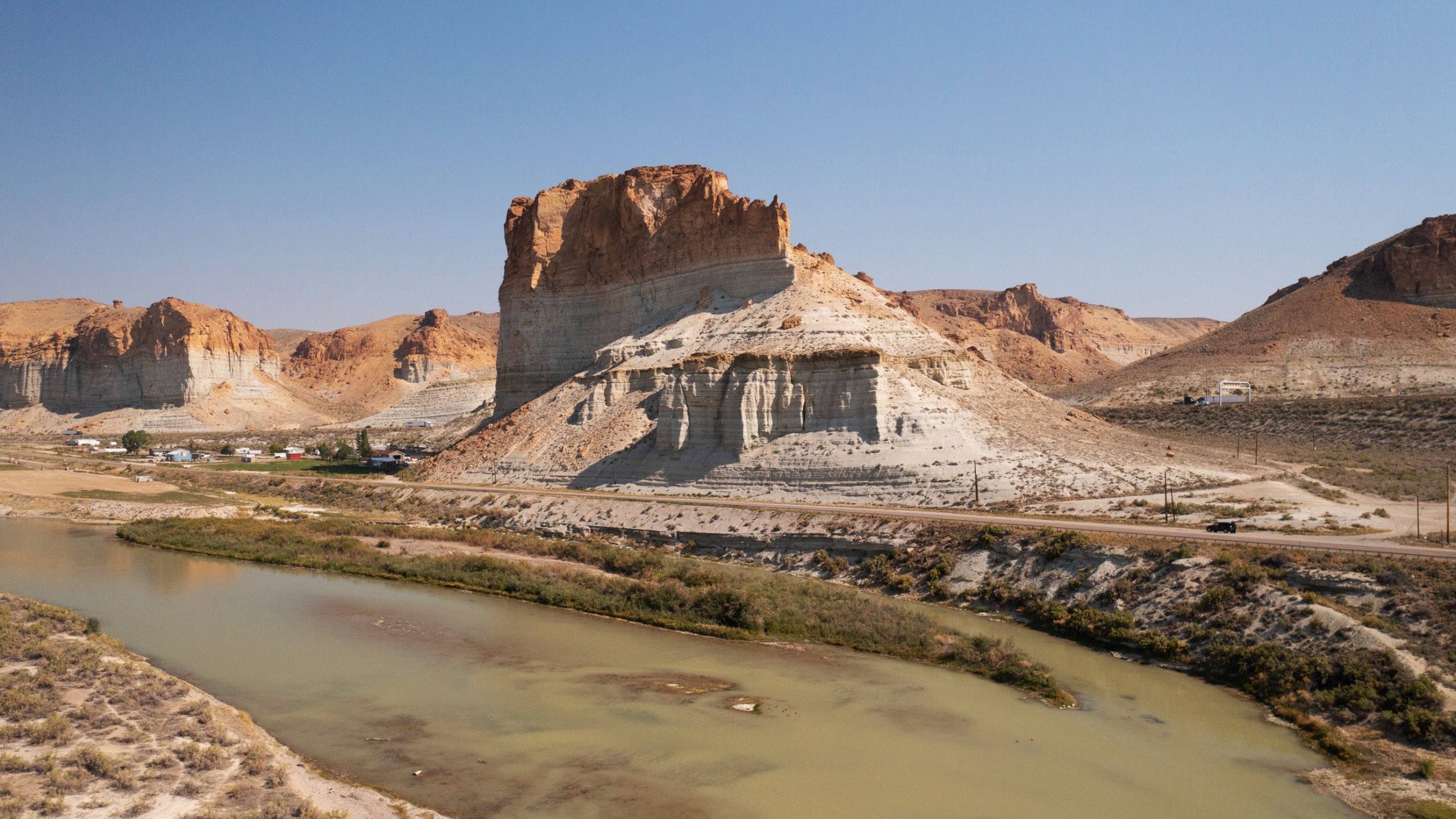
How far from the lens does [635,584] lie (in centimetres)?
2881

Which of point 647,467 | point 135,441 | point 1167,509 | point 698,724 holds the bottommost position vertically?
point 698,724

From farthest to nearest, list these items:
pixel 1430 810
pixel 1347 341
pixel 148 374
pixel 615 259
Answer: pixel 148 374 < pixel 1347 341 < pixel 615 259 < pixel 1430 810

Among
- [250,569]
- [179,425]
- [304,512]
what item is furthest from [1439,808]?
[179,425]

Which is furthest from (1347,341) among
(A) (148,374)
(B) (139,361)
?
(B) (139,361)

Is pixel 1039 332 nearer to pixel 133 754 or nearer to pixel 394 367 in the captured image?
pixel 394 367

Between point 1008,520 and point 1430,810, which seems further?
point 1008,520

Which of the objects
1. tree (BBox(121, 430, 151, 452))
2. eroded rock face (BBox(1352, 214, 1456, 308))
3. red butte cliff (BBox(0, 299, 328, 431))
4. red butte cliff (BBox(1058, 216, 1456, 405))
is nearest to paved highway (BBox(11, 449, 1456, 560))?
tree (BBox(121, 430, 151, 452))

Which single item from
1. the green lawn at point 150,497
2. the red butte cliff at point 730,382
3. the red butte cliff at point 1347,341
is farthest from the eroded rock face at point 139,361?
the red butte cliff at point 1347,341

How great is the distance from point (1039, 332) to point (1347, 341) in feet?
230

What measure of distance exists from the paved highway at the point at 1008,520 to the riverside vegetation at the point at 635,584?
4.88 m

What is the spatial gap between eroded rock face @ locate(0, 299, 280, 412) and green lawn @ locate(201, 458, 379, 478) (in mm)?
42293

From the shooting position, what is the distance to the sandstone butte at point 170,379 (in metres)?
110

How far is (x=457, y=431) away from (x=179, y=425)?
44206mm

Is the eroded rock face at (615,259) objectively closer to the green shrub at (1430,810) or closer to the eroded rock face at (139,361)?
the green shrub at (1430,810)
